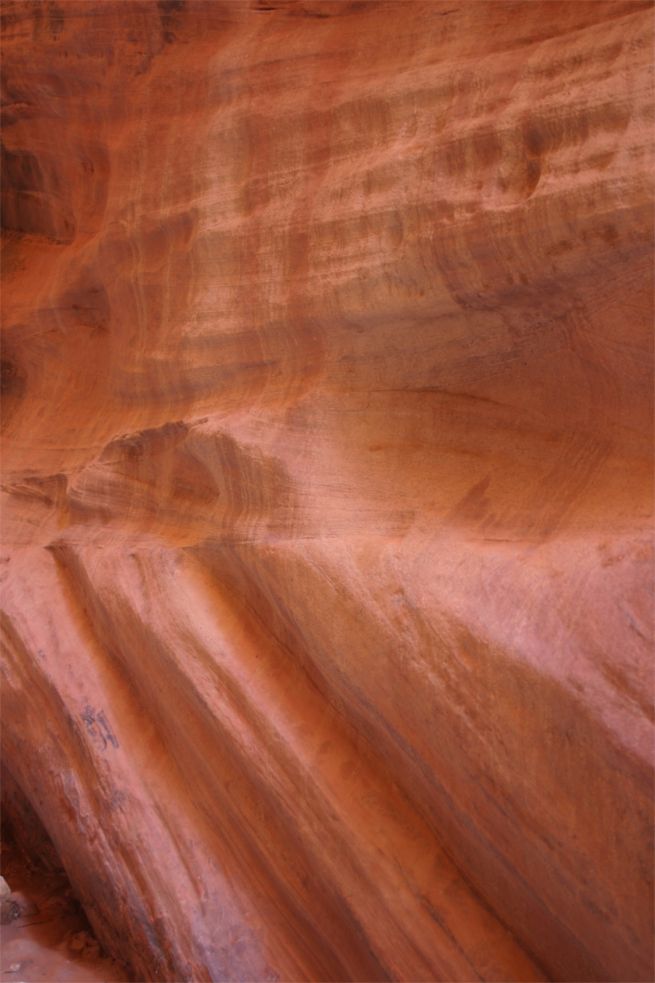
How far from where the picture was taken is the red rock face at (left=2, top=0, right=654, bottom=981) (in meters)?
2.39

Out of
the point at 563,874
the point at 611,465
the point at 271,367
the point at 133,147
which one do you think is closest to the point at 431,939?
the point at 563,874

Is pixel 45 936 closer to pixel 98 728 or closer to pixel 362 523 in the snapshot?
pixel 98 728

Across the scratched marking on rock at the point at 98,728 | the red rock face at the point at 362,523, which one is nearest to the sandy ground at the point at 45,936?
→ the red rock face at the point at 362,523

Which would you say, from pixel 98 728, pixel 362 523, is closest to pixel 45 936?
pixel 98 728

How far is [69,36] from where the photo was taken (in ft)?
13.2

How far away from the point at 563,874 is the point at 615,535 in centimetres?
83

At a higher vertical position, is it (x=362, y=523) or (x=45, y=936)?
(x=362, y=523)

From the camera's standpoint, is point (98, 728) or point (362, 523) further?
point (98, 728)

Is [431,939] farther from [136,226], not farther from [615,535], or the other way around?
[136,226]

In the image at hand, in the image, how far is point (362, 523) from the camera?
9.52 ft

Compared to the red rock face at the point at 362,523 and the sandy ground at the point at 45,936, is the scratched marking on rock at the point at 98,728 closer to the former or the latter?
the red rock face at the point at 362,523

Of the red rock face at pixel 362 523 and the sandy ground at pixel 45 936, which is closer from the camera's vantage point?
the red rock face at pixel 362 523

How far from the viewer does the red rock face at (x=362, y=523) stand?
7.85 ft

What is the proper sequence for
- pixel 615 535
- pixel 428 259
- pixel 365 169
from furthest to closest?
pixel 365 169 → pixel 428 259 → pixel 615 535
